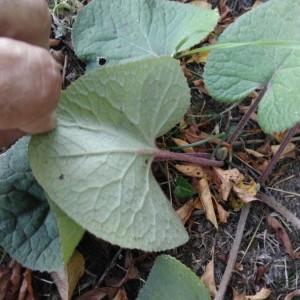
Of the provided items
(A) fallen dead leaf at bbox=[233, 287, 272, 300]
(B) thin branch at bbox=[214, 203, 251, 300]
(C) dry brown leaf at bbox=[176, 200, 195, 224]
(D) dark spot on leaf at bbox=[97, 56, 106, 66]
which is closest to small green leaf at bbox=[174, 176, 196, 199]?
(C) dry brown leaf at bbox=[176, 200, 195, 224]

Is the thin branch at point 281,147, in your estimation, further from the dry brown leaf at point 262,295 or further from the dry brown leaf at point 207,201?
the dry brown leaf at point 262,295

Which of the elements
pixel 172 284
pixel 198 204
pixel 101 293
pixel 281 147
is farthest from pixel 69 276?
pixel 281 147

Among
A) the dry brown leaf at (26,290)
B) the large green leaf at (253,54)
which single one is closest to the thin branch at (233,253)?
the large green leaf at (253,54)

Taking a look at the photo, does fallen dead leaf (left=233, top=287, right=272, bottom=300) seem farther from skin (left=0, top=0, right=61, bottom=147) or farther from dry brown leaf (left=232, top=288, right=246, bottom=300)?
skin (left=0, top=0, right=61, bottom=147)

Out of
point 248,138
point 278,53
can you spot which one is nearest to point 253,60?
point 278,53

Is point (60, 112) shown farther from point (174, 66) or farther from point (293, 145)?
point (293, 145)
